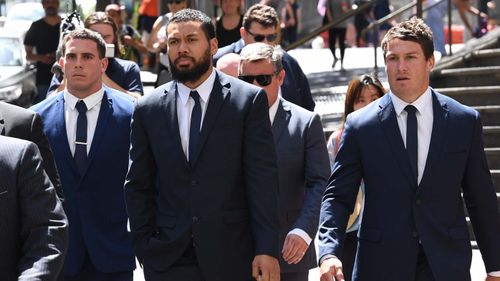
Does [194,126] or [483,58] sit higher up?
[194,126]

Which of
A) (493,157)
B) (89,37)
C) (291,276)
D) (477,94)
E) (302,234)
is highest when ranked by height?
(89,37)

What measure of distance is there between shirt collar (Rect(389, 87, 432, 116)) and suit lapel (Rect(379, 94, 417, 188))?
0.08 ft

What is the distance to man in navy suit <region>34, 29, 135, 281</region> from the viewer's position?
7898 millimetres

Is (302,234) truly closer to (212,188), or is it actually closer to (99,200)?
(212,188)

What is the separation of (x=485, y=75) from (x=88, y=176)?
24.5ft

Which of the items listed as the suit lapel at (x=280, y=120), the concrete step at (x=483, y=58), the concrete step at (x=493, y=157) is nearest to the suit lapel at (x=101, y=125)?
the suit lapel at (x=280, y=120)

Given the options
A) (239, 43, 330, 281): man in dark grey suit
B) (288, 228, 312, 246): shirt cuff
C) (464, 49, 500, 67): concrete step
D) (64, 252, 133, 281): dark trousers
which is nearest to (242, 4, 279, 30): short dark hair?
(239, 43, 330, 281): man in dark grey suit

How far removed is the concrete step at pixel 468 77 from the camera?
14.4 m

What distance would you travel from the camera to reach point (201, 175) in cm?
670

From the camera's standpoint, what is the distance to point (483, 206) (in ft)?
21.1

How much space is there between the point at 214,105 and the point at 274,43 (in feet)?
12.6

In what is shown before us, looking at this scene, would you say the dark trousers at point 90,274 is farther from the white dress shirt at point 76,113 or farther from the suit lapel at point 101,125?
the white dress shirt at point 76,113

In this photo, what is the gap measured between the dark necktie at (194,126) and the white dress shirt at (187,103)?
0.02m

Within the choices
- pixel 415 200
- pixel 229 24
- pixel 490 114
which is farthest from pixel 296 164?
pixel 490 114
